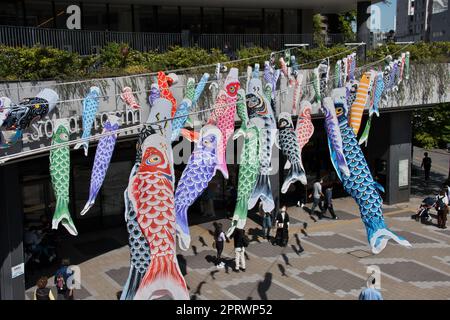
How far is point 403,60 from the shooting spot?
20.9 m

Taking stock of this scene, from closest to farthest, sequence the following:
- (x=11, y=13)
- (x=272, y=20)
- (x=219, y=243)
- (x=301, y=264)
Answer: (x=219, y=243) < (x=301, y=264) < (x=11, y=13) < (x=272, y=20)

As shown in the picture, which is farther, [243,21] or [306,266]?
[243,21]

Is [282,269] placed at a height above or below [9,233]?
below

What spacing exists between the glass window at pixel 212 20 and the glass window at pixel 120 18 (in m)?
3.24

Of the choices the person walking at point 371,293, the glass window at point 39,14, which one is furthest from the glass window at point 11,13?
the person walking at point 371,293

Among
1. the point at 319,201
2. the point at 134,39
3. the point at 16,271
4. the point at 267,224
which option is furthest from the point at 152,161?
the point at 319,201

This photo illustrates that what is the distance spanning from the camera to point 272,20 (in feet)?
80.7

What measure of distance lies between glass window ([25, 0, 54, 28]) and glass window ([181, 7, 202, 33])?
17.3ft

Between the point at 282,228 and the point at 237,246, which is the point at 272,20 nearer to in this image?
the point at 282,228

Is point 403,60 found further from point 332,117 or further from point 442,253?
point 332,117

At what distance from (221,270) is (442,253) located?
7.14 meters

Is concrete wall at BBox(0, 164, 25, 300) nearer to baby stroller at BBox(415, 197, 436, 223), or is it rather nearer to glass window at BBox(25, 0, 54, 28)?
glass window at BBox(25, 0, 54, 28)

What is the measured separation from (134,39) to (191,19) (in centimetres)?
442

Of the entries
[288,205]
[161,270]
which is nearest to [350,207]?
[288,205]
